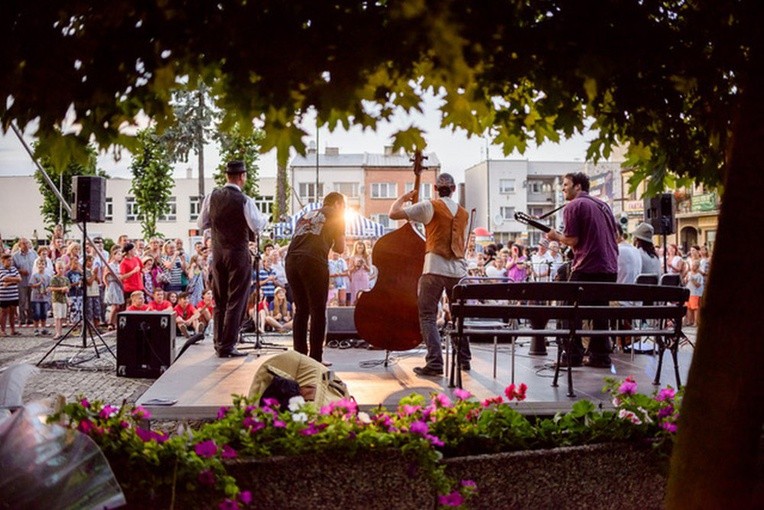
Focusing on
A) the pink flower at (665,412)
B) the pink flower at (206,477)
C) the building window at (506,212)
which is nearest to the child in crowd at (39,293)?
the pink flower at (206,477)

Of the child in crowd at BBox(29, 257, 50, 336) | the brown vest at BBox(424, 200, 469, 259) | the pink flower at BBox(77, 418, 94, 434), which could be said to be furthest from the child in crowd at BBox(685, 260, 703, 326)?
the pink flower at BBox(77, 418, 94, 434)

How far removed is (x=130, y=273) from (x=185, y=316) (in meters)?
1.37

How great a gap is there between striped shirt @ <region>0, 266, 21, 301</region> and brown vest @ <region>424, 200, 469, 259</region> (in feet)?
36.4

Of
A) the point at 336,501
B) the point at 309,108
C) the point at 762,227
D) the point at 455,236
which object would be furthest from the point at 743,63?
the point at 455,236

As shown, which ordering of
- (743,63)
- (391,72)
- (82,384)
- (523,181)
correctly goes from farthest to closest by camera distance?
1. (523,181)
2. (82,384)
3. (743,63)
4. (391,72)

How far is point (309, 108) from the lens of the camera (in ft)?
8.09

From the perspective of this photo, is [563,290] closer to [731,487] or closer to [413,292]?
[413,292]

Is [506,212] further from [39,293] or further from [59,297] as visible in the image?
[59,297]

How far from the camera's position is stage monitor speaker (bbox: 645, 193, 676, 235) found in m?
12.5

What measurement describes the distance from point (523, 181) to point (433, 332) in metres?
71.9

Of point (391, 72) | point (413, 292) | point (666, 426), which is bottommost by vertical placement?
point (666, 426)

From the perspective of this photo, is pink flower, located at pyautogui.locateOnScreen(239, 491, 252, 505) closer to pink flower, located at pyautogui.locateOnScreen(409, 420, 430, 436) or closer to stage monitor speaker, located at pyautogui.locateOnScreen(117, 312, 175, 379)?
pink flower, located at pyautogui.locateOnScreen(409, 420, 430, 436)

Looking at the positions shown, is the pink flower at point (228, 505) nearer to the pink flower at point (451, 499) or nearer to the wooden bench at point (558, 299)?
the pink flower at point (451, 499)

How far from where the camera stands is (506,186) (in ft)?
255
